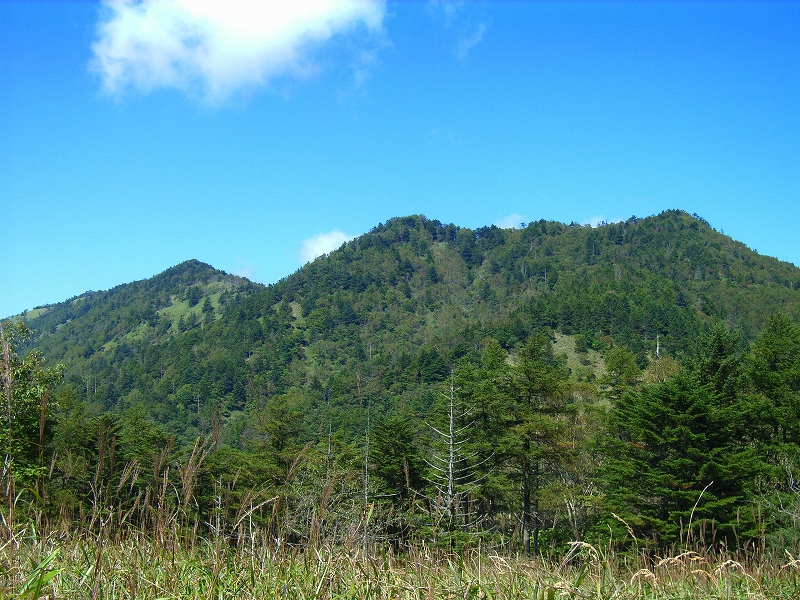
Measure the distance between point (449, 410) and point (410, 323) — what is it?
5487 inches

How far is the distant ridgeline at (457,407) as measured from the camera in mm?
5145

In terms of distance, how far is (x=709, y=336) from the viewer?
25.7 metres

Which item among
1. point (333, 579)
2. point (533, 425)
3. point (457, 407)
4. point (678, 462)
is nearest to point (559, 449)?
point (533, 425)

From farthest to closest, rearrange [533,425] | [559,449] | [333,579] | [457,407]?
[559,449]
[457,407]
[533,425]
[333,579]

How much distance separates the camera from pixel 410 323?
539ft

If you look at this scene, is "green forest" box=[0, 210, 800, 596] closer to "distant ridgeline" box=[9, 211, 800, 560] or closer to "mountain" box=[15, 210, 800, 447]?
"distant ridgeline" box=[9, 211, 800, 560]

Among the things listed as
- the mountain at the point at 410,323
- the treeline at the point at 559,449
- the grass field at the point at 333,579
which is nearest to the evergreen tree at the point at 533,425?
the treeline at the point at 559,449

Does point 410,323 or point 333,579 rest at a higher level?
point 410,323

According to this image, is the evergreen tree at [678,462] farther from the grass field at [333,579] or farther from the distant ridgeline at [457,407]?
the grass field at [333,579]

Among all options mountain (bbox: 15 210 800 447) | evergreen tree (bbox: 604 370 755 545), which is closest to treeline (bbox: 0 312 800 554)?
evergreen tree (bbox: 604 370 755 545)

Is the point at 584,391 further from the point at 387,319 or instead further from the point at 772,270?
the point at 772,270

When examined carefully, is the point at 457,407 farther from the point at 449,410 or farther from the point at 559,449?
the point at 559,449

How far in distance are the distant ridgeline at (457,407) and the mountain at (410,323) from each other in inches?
31.0

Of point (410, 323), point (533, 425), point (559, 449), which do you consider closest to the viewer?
point (533, 425)
